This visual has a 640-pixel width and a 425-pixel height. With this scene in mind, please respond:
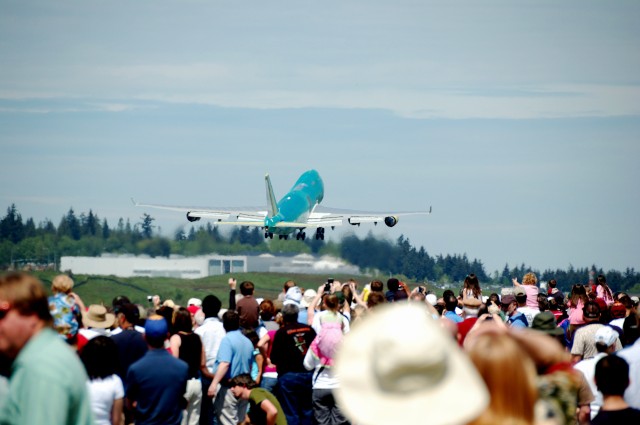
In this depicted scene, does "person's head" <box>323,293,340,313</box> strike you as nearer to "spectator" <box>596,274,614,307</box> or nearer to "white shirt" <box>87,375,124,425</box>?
"white shirt" <box>87,375,124,425</box>

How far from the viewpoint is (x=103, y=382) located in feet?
Result: 34.3

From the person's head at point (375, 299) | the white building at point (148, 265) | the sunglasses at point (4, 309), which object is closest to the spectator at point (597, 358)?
the person's head at point (375, 299)

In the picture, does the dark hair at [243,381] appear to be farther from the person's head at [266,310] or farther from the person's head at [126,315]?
the person's head at [266,310]

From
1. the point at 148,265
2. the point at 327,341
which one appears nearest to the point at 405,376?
the point at 327,341

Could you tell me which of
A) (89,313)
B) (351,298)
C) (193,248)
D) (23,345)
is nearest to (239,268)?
(193,248)

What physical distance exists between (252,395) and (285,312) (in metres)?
2.30

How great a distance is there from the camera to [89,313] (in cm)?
1459

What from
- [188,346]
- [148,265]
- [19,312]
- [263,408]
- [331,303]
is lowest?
[263,408]

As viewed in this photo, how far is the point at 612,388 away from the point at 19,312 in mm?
5052

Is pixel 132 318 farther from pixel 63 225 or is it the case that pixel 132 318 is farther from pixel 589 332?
pixel 63 225

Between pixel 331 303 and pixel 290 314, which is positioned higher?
pixel 331 303

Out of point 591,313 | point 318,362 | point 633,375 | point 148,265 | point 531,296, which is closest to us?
point 633,375

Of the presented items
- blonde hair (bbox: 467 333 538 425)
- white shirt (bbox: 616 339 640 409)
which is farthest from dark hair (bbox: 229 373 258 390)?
blonde hair (bbox: 467 333 538 425)

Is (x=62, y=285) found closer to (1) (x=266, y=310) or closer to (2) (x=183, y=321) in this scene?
(2) (x=183, y=321)
